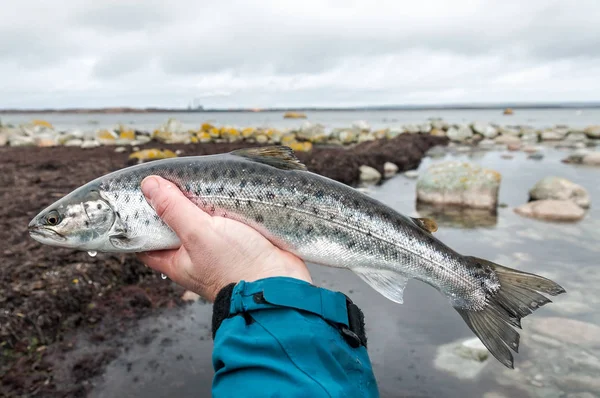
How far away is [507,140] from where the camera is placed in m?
43.7

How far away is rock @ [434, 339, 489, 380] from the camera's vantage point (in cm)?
597

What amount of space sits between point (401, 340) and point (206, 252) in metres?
4.43

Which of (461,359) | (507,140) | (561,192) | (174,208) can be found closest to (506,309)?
(174,208)

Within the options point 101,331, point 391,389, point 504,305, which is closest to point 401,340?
point 391,389

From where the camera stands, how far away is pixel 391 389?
5676mm

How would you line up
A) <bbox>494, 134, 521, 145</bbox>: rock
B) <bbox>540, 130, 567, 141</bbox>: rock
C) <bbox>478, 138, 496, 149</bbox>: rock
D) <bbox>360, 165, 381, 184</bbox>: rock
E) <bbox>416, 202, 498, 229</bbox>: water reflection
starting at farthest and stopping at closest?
<bbox>540, 130, 567, 141</bbox>: rock → <bbox>494, 134, 521, 145</bbox>: rock → <bbox>478, 138, 496, 149</bbox>: rock → <bbox>360, 165, 381, 184</bbox>: rock → <bbox>416, 202, 498, 229</bbox>: water reflection

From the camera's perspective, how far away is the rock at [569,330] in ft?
21.4

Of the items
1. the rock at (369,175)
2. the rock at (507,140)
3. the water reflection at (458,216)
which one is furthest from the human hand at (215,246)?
the rock at (507,140)

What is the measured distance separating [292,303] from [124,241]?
1.97 metres

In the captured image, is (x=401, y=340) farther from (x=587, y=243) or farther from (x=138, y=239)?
(x=587, y=243)

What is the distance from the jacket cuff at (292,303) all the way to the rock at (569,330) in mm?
5566

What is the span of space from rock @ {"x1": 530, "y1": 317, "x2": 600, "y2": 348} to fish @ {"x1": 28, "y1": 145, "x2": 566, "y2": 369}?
401cm

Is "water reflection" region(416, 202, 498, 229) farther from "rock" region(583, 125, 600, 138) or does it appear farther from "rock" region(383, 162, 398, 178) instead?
"rock" region(583, 125, 600, 138)

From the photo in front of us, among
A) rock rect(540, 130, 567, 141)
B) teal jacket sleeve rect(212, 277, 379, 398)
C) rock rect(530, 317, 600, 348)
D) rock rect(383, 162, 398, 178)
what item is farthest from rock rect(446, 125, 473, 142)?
teal jacket sleeve rect(212, 277, 379, 398)
